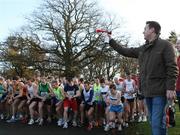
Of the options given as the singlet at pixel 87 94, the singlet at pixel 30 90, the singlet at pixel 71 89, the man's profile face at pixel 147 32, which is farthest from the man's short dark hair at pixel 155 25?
the singlet at pixel 30 90

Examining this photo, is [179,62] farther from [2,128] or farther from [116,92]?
[2,128]

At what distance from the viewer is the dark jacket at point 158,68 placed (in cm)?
601

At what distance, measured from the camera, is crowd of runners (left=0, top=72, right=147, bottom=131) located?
14.1 metres

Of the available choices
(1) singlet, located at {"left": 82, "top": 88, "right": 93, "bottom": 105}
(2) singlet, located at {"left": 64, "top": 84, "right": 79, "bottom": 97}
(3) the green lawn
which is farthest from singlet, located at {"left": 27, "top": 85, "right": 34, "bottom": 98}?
(3) the green lawn

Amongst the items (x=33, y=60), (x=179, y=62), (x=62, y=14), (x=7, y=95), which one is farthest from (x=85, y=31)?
(x=179, y=62)

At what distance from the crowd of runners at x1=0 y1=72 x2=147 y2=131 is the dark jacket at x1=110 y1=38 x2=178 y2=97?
735 centimetres

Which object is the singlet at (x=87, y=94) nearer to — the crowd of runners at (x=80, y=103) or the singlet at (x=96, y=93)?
the crowd of runners at (x=80, y=103)

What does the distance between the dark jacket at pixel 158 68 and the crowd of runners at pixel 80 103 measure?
735 centimetres

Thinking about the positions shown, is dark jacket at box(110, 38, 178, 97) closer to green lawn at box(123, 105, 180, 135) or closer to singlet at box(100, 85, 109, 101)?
green lawn at box(123, 105, 180, 135)

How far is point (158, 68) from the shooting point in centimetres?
616

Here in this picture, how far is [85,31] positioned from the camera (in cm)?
4131

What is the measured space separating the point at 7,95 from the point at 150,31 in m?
12.8

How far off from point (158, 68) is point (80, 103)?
9.50 meters

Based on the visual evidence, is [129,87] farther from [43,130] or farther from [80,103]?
[43,130]
